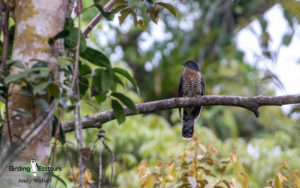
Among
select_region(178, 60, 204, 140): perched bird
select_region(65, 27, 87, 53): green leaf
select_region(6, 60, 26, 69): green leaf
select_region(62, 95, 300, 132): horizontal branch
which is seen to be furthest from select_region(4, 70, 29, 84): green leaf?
select_region(178, 60, 204, 140): perched bird

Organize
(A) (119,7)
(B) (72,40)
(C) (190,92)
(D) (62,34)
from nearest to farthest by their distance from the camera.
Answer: (D) (62,34) < (B) (72,40) < (A) (119,7) < (C) (190,92)

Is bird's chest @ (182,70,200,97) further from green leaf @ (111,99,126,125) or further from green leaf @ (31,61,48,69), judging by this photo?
green leaf @ (31,61,48,69)

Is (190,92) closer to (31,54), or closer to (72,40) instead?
(72,40)

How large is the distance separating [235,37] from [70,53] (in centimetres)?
887

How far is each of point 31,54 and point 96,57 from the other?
0.50 metres

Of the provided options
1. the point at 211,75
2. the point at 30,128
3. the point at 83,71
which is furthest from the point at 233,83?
the point at 30,128

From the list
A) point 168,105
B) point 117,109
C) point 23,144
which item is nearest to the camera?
point 23,144

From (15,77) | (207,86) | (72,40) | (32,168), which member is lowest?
(32,168)

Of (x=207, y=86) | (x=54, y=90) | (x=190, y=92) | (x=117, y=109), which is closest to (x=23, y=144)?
(x=54, y=90)

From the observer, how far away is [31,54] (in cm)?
183

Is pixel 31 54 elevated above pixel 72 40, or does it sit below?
below

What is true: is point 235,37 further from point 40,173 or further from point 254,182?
point 40,173

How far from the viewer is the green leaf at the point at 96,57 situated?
87.8 inches

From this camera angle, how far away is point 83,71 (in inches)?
90.7
